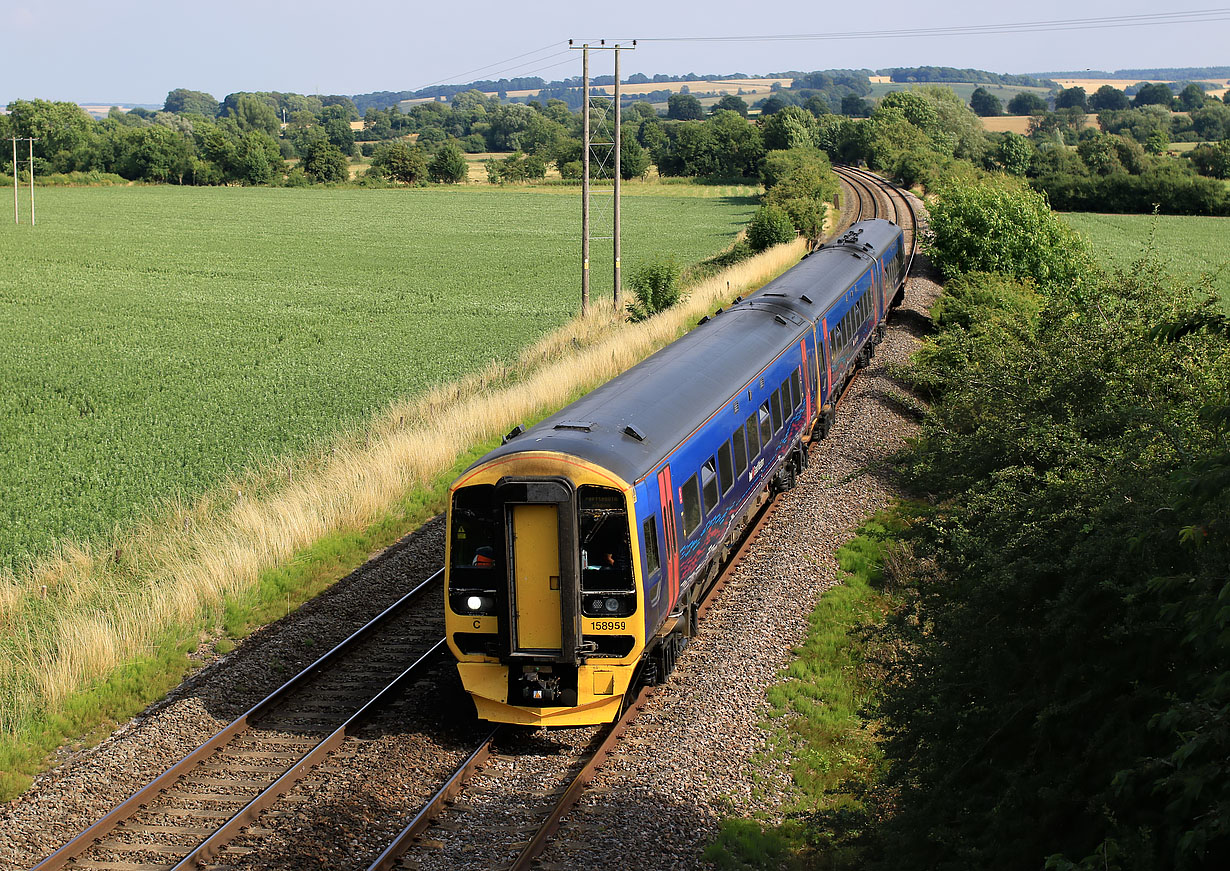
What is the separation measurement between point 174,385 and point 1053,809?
82.4 ft

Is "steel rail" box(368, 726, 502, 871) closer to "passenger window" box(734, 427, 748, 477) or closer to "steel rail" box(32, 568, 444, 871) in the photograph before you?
"steel rail" box(32, 568, 444, 871)

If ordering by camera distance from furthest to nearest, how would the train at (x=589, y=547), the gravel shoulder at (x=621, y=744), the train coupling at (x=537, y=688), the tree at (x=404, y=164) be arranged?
the tree at (x=404, y=164) → the train coupling at (x=537, y=688) → the train at (x=589, y=547) → the gravel shoulder at (x=621, y=744)

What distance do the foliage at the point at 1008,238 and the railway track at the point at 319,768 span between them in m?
24.9

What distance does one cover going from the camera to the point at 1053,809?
588 centimetres

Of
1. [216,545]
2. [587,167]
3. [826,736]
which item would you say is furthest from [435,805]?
[587,167]

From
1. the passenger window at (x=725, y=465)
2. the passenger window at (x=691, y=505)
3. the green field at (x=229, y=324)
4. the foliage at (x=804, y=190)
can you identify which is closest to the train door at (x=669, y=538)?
the passenger window at (x=691, y=505)

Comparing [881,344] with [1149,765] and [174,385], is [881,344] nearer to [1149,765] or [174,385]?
[174,385]

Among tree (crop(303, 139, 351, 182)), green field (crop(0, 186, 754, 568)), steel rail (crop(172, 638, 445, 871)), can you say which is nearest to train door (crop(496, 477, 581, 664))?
steel rail (crop(172, 638, 445, 871))

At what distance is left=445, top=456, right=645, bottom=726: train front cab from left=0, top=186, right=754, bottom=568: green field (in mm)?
8229

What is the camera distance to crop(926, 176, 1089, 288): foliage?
105ft

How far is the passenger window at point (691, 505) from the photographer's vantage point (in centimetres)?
1143

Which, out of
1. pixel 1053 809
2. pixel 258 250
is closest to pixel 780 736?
pixel 1053 809

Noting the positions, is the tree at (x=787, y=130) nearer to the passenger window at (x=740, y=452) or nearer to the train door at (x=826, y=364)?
the train door at (x=826, y=364)

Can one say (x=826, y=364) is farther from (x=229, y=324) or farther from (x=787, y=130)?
(x=787, y=130)
